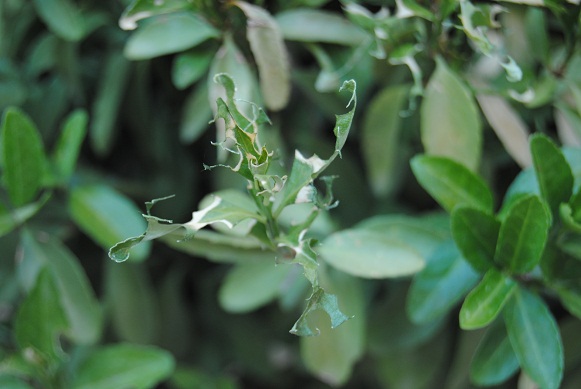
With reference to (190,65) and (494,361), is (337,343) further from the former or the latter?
(190,65)

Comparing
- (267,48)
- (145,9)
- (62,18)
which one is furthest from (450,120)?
(62,18)

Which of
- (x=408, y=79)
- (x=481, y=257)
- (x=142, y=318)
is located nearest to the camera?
(x=481, y=257)

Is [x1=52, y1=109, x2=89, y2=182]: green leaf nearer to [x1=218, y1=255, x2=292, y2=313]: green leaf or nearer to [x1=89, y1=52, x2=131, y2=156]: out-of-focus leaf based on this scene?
[x1=89, y1=52, x2=131, y2=156]: out-of-focus leaf

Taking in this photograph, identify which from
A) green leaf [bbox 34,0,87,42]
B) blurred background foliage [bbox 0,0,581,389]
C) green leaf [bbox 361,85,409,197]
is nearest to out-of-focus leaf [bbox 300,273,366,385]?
blurred background foliage [bbox 0,0,581,389]

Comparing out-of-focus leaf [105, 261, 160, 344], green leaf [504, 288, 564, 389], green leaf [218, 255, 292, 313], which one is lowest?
out-of-focus leaf [105, 261, 160, 344]

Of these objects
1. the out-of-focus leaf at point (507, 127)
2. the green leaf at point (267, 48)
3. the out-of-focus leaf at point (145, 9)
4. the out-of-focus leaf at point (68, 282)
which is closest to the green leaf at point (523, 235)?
the out-of-focus leaf at point (507, 127)

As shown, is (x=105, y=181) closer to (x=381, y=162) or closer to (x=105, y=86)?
(x=105, y=86)

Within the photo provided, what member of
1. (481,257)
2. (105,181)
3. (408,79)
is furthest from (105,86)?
(481,257)

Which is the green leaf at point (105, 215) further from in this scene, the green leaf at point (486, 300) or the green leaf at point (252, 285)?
the green leaf at point (486, 300)
